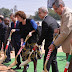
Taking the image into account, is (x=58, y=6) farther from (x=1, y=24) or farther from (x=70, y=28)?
(x=1, y=24)

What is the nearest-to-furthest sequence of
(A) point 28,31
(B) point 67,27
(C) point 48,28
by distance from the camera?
(B) point 67,27, (C) point 48,28, (A) point 28,31

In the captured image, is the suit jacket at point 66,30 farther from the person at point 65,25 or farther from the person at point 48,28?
the person at point 48,28

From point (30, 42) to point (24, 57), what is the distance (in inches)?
17.9

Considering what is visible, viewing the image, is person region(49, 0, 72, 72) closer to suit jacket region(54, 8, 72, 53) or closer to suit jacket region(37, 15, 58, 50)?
suit jacket region(54, 8, 72, 53)

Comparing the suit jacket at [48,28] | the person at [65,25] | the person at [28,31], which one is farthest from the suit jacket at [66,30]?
the person at [28,31]

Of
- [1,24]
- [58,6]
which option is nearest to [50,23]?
[58,6]

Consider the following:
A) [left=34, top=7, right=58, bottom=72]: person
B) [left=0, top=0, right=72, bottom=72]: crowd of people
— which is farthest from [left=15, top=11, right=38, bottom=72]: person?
[left=34, top=7, right=58, bottom=72]: person

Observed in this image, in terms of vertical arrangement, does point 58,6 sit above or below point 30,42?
above

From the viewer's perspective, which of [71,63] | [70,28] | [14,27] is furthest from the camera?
[14,27]

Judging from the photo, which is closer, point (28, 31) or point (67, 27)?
point (67, 27)

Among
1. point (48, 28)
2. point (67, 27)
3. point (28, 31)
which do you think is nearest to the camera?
point (67, 27)

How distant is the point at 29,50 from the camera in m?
5.05

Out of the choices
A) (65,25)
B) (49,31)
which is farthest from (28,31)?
(65,25)

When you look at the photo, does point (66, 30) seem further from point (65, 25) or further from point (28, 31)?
point (28, 31)
